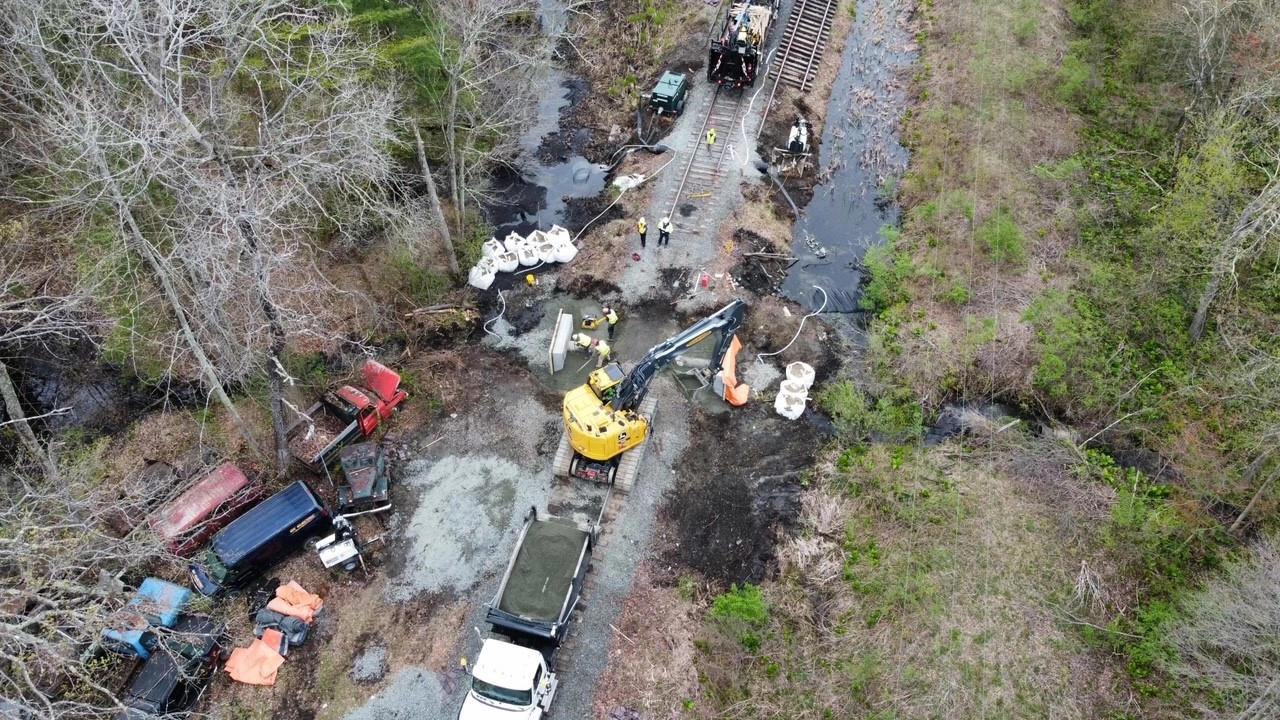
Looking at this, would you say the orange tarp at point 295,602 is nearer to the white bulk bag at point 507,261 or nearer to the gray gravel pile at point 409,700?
the gray gravel pile at point 409,700

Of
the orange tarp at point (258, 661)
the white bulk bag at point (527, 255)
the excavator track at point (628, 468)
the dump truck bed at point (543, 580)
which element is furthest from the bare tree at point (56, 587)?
the white bulk bag at point (527, 255)

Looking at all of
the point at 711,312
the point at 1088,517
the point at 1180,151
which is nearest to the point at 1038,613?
the point at 1088,517

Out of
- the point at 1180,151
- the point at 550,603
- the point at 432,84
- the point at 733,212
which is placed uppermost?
the point at 432,84

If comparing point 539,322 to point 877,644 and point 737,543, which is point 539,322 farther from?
point 877,644

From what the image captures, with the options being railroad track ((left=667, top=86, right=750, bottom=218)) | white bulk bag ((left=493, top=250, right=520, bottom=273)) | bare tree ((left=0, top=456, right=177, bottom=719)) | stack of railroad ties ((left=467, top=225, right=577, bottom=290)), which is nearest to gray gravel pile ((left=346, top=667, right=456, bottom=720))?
bare tree ((left=0, top=456, right=177, bottom=719))

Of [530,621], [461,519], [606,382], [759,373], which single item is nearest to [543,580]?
[530,621]

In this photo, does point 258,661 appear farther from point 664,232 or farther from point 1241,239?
point 1241,239
